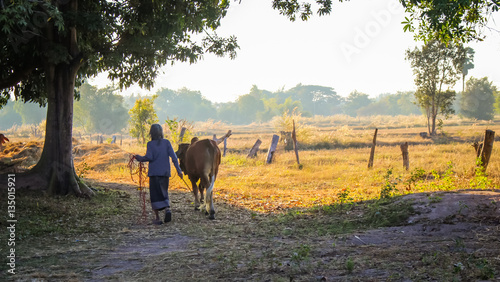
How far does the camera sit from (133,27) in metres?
10.4

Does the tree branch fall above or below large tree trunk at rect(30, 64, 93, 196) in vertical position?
above

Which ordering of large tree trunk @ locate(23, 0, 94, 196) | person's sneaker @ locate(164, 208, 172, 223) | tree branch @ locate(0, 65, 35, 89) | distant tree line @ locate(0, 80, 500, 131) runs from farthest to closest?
distant tree line @ locate(0, 80, 500, 131), tree branch @ locate(0, 65, 35, 89), large tree trunk @ locate(23, 0, 94, 196), person's sneaker @ locate(164, 208, 172, 223)

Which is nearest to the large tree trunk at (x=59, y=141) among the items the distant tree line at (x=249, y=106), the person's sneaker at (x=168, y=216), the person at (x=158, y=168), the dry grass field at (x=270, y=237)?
the dry grass field at (x=270, y=237)

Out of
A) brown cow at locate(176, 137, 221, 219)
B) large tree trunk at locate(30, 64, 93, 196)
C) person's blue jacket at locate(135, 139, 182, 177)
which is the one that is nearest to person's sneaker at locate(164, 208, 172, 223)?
person's blue jacket at locate(135, 139, 182, 177)

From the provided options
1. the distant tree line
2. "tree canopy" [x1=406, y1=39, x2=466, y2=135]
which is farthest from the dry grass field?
the distant tree line

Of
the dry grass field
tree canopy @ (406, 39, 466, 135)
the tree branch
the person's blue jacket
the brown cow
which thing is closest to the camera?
the dry grass field

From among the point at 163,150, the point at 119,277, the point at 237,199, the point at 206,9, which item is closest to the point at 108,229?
the point at 163,150

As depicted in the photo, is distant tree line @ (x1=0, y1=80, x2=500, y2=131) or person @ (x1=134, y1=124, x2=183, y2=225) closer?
person @ (x1=134, y1=124, x2=183, y2=225)

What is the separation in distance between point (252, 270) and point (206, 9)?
891 centimetres

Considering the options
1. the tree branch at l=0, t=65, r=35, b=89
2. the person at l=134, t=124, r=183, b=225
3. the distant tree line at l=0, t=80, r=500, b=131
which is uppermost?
the distant tree line at l=0, t=80, r=500, b=131

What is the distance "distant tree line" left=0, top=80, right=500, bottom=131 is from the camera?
6675cm

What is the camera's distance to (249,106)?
120938mm

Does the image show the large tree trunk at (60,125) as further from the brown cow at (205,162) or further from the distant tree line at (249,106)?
the distant tree line at (249,106)

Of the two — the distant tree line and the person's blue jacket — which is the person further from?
the distant tree line
